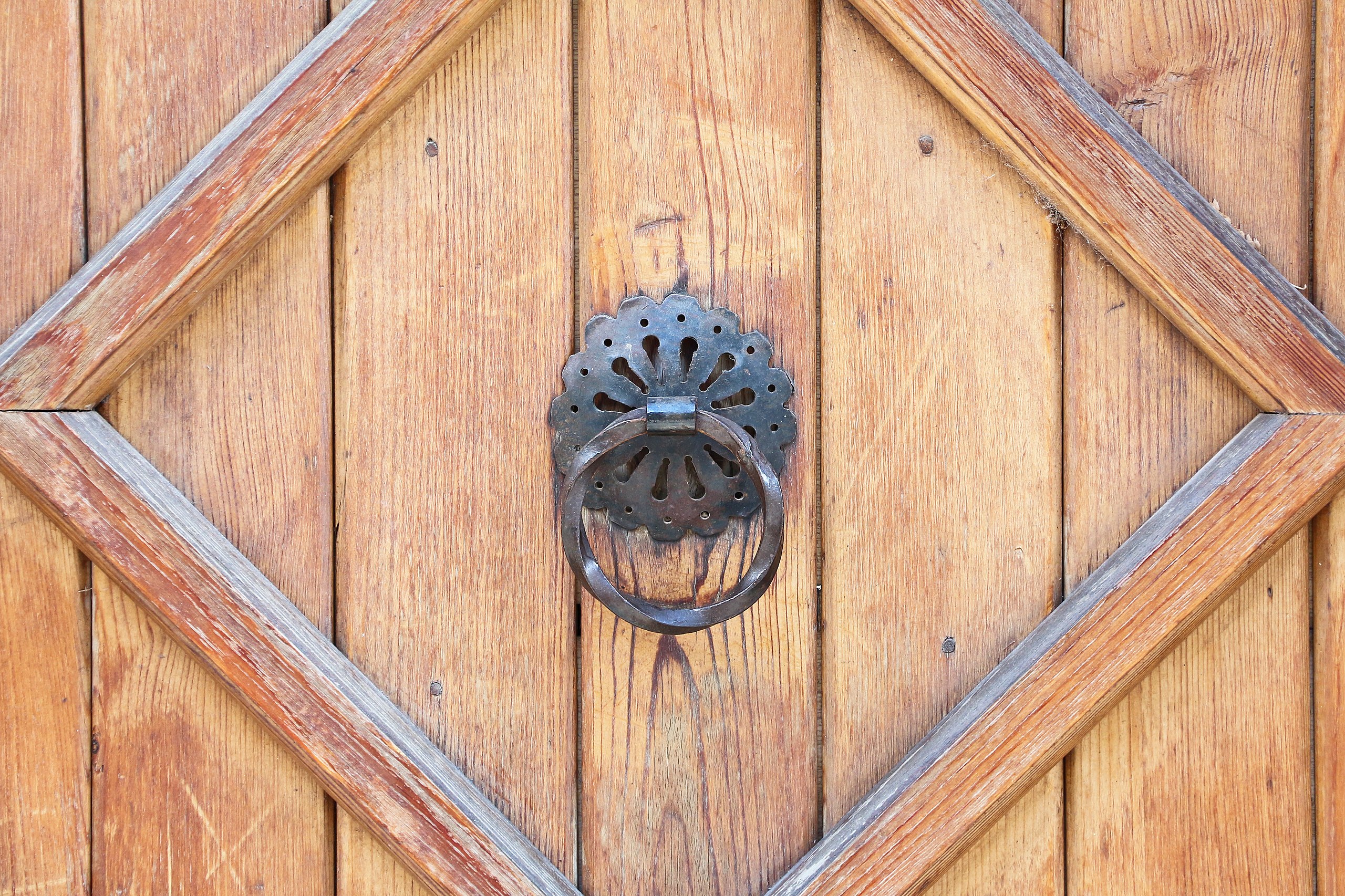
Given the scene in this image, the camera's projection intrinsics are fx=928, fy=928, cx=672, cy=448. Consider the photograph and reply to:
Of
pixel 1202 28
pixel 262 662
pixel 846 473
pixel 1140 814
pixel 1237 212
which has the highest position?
pixel 1202 28

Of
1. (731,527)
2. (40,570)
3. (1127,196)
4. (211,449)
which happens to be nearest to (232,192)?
(211,449)

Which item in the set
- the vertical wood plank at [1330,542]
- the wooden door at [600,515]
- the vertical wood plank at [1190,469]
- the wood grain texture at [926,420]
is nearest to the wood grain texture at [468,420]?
the wooden door at [600,515]

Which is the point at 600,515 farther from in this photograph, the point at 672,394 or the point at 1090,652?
the point at 1090,652

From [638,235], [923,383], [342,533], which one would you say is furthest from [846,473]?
[342,533]

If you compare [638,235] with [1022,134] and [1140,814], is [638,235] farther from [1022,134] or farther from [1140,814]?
[1140,814]

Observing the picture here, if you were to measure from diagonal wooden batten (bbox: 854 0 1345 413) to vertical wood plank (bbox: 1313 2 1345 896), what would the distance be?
0.05m

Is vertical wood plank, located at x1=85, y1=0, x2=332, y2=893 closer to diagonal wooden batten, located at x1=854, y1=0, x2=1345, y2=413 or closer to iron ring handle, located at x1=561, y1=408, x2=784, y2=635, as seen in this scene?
iron ring handle, located at x1=561, y1=408, x2=784, y2=635

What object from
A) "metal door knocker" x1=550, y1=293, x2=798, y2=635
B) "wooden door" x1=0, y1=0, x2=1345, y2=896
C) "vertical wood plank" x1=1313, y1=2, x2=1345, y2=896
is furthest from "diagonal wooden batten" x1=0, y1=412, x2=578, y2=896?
"vertical wood plank" x1=1313, y1=2, x2=1345, y2=896

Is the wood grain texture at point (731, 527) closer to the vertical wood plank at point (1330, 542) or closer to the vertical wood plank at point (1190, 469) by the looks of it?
the vertical wood plank at point (1190, 469)

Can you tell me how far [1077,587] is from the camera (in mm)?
630

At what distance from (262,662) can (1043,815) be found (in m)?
0.54

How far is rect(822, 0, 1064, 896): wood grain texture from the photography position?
0.63 m

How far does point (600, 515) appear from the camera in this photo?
638 millimetres

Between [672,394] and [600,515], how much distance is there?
0.10 m
